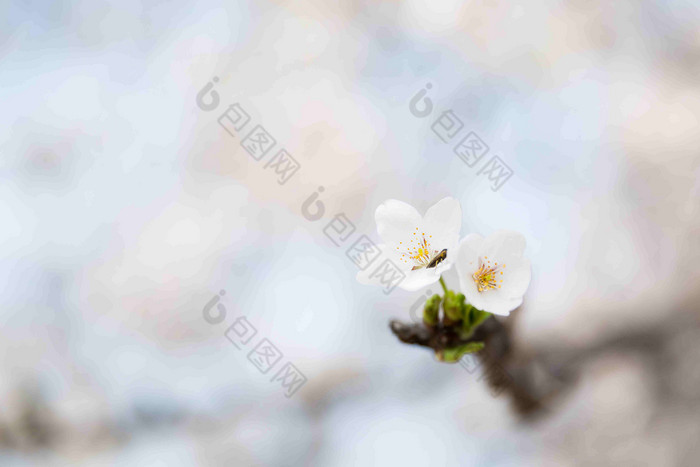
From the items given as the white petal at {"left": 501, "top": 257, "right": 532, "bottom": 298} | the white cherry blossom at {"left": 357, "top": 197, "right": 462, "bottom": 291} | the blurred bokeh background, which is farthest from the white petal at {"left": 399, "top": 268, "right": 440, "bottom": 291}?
the blurred bokeh background

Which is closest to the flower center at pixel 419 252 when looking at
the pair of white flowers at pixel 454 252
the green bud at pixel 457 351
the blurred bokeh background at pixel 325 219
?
the pair of white flowers at pixel 454 252

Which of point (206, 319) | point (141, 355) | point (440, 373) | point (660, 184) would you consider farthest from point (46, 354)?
point (660, 184)

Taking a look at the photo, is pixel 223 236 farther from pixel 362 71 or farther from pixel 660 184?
pixel 660 184

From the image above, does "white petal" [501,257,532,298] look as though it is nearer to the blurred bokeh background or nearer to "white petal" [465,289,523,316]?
"white petal" [465,289,523,316]

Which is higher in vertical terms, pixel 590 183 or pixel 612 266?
pixel 590 183

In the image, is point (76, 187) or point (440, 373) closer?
point (440, 373)

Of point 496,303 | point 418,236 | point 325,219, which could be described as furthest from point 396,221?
point 325,219

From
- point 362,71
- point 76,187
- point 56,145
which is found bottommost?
point 362,71

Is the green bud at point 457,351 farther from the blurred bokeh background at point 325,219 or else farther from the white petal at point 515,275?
the blurred bokeh background at point 325,219
